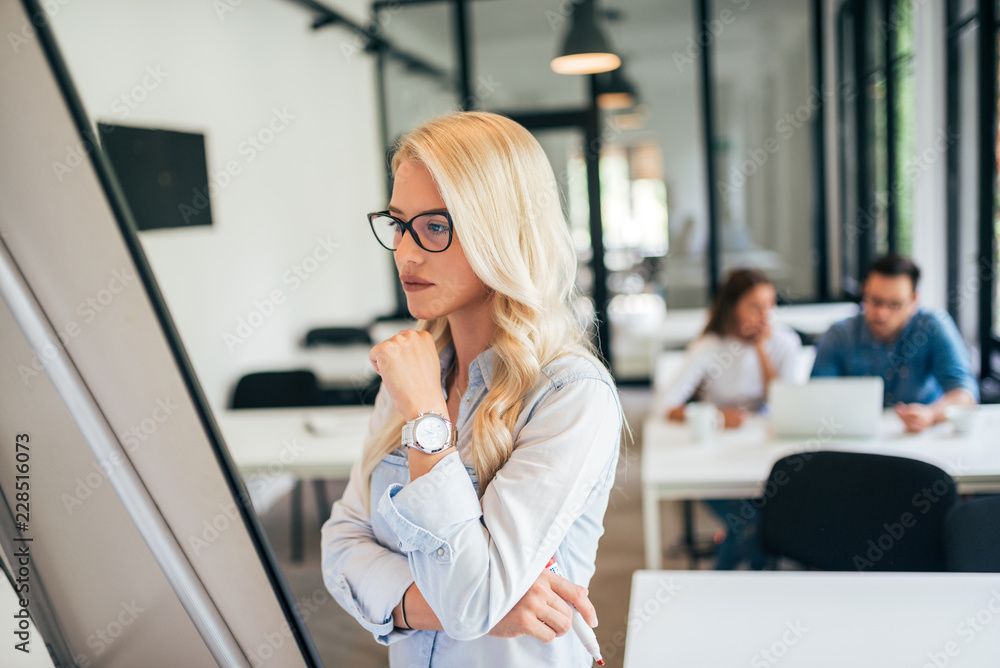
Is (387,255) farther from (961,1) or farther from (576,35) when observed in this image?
(961,1)

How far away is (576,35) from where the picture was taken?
4.78 m

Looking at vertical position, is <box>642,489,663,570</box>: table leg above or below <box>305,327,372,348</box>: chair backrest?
below

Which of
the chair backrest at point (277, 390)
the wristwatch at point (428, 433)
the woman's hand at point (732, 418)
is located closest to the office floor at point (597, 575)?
the woman's hand at point (732, 418)

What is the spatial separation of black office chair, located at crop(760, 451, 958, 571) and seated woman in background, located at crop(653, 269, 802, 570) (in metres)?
1.09

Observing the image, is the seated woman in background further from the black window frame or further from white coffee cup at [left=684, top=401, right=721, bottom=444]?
the black window frame

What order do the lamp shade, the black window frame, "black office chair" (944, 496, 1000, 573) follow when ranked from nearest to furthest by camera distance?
"black office chair" (944, 496, 1000, 573) → the black window frame → the lamp shade

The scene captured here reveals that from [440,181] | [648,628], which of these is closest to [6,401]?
[440,181]

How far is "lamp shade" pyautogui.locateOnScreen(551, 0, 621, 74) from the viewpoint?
474cm

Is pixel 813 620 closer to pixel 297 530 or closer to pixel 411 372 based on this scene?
pixel 411 372

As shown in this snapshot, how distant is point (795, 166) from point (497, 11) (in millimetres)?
2826

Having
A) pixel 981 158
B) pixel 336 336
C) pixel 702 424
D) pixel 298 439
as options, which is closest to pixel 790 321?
pixel 981 158

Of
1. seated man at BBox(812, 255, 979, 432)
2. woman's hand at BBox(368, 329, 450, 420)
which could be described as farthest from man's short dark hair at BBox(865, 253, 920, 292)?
woman's hand at BBox(368, 329, 450, 420)

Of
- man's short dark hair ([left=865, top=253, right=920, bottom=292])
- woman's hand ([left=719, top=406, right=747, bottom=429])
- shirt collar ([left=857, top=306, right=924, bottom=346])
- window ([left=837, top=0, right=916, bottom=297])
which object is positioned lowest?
woman's hand ([left=719, top=406, right=747, bottom=429])

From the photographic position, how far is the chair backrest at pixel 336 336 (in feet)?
17.1
